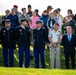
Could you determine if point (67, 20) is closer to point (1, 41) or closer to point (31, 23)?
point (31, 23)

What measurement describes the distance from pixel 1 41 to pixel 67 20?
3.93 metres

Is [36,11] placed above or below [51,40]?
above

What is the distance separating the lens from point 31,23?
17359mm

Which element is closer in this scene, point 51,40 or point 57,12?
point 51,40

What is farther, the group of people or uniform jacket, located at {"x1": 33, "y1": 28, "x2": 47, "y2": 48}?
uniform jacket, located at {"x1": 33, "y1": 28, "x2": 47, "y2": 48}

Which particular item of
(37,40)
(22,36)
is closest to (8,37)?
(22,36)

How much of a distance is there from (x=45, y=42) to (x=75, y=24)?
9.12 ft

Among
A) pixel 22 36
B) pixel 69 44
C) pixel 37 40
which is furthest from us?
pixel 37 40

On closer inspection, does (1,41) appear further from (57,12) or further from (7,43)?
(57,12)

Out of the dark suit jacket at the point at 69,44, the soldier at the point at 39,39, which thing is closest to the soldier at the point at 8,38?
the soldier at the point at 39,39

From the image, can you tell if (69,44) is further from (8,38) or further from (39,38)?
(8,38)

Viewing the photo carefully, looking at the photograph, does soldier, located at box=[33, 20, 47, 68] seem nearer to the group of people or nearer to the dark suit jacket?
the group of people

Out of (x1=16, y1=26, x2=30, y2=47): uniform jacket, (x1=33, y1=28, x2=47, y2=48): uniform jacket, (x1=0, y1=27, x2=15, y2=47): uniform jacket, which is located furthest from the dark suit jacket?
(x1=0, y1=27, x2=15, y2=47): uniform jacket

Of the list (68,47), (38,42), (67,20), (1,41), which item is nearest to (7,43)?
(1,41)
